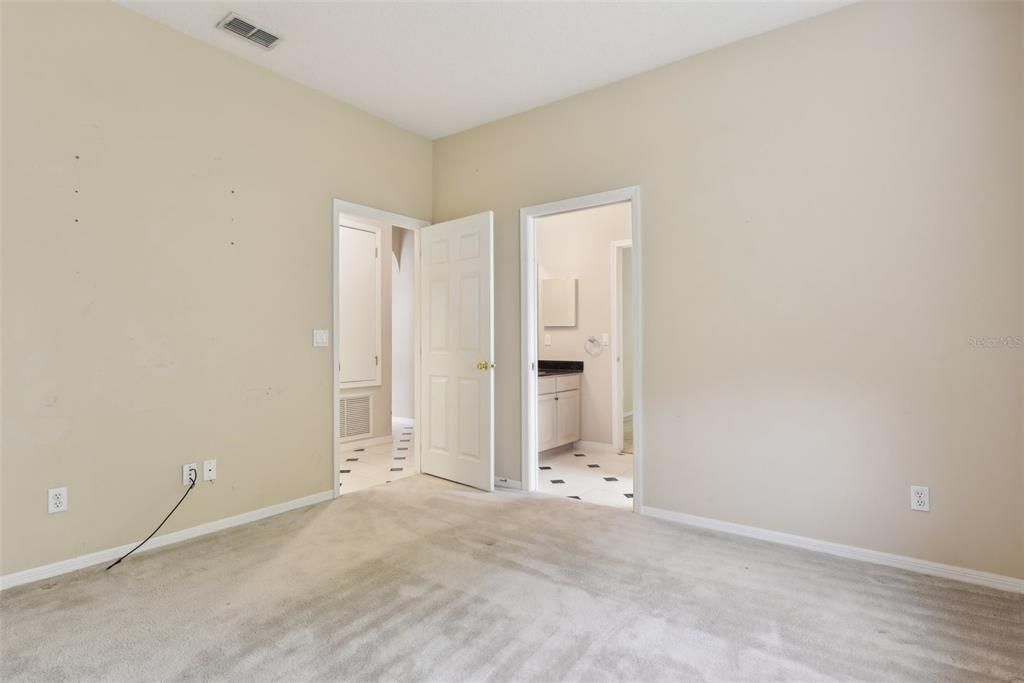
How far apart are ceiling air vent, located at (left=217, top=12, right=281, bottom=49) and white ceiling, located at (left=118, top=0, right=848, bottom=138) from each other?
4cm

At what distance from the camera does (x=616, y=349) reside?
5488mm

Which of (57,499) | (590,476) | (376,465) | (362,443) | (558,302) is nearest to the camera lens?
(57,499)

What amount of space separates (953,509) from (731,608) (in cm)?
125

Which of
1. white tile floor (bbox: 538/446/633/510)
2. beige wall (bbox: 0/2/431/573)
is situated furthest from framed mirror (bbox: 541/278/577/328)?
beige wall (bbox: 0/2/431/573)

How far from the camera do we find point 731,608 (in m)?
2.16

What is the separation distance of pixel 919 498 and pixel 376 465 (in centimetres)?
399

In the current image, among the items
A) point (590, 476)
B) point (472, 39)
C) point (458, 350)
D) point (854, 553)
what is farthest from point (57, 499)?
point (854, 553)

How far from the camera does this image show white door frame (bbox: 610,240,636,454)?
5.39m

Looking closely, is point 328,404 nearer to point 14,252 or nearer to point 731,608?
point 14,252

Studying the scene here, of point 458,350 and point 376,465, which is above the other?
point 458,350

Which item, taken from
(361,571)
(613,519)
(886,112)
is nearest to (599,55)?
(886,112)

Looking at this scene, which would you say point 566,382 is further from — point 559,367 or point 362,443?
point 362,443

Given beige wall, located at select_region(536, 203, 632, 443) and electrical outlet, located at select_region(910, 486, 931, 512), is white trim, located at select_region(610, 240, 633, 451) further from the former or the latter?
electrical outlet, located at select_region(910, 486, 931, 512)

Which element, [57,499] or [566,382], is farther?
[566,382]
